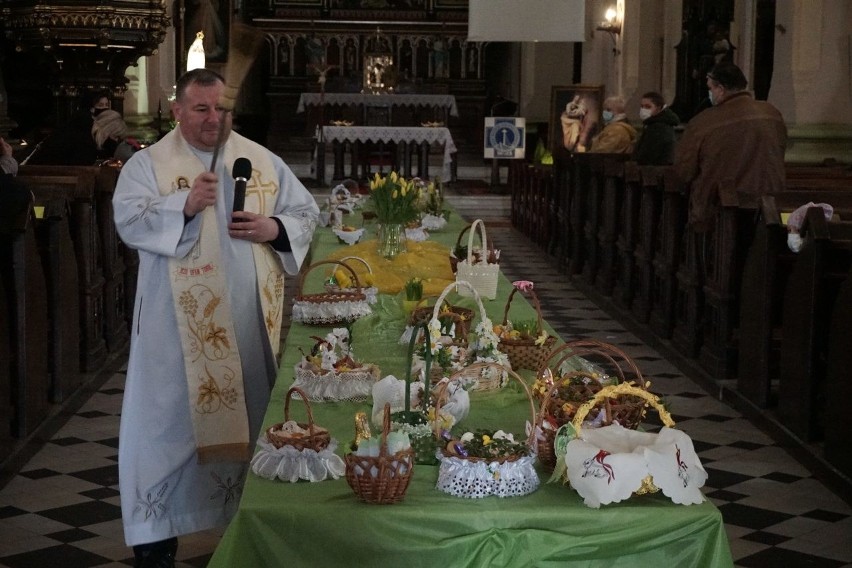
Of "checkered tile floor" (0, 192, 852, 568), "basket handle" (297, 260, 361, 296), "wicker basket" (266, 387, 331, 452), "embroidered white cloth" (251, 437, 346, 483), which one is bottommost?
"checkered tile floor" (0, 192, 852, 568)

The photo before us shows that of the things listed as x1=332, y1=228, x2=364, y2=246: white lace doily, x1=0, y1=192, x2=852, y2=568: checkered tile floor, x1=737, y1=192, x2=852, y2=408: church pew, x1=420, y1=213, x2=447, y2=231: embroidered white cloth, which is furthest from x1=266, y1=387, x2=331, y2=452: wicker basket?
x1=420, y1=213, x2=447, y2=231: embroidered white cloth

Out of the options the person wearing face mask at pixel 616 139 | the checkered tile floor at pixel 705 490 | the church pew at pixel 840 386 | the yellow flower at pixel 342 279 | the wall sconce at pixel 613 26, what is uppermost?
the wall sconce at pixel 613 26

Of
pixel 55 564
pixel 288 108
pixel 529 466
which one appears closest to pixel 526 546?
pixel 529 466

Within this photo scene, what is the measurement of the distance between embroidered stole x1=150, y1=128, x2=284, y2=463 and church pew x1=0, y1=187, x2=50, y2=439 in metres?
2.10

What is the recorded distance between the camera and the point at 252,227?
4.66 m

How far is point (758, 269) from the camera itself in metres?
7.90

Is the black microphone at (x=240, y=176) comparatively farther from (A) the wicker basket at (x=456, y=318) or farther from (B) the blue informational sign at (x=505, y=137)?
(B) the blue informational sign at (x=505, y=137)

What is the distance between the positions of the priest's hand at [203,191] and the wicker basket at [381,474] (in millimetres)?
1442

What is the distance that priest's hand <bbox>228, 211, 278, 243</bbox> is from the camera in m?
4.62

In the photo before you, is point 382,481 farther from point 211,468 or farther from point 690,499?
point 211,468

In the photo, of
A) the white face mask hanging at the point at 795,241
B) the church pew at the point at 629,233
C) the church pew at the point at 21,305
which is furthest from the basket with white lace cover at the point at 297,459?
the church pew at the point at 629,233

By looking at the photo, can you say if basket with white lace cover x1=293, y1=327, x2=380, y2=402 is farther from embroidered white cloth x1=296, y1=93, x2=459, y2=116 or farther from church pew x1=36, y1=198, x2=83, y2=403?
embroidered white cloth x1=296, y1=93, x2=459, y2=116

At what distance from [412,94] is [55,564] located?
1955 cm

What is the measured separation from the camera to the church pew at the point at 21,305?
22.3 feet
